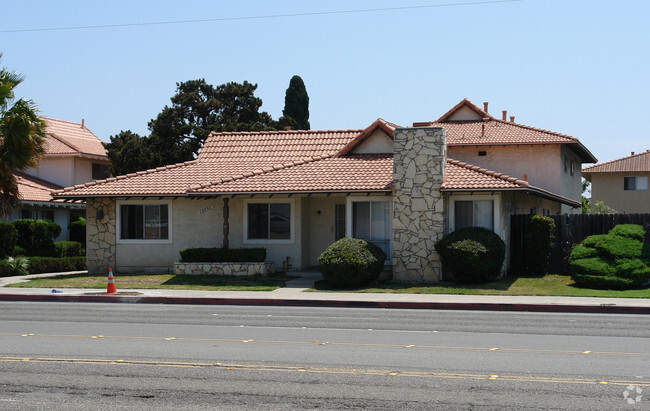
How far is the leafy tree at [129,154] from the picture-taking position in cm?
4553

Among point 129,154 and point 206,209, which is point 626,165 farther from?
point 206,209

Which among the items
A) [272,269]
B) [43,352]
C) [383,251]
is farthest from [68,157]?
[43,352]

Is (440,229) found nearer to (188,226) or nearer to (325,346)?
(188,226)

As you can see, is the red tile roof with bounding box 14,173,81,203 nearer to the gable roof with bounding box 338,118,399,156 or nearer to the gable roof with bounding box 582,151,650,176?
the gable roof with bounding box 338,118,399,156

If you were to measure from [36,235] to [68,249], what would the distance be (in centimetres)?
195

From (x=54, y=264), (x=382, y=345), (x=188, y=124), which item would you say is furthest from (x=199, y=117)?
(x=382, y=345)

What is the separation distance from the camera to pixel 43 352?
1128 cm

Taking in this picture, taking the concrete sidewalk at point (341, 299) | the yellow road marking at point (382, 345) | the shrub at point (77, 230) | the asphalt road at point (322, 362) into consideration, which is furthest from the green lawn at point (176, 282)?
the shrub at point (77, 230)

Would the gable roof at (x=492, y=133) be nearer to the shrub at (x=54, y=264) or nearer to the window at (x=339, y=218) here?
the window at (x=339, y=218)

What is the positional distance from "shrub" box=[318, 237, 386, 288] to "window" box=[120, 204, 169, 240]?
7.58m

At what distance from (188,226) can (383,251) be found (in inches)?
289

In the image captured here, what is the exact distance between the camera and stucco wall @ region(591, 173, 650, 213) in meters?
52.8

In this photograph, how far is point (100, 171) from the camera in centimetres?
4559

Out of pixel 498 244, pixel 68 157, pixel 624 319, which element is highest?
pixel 68 157
